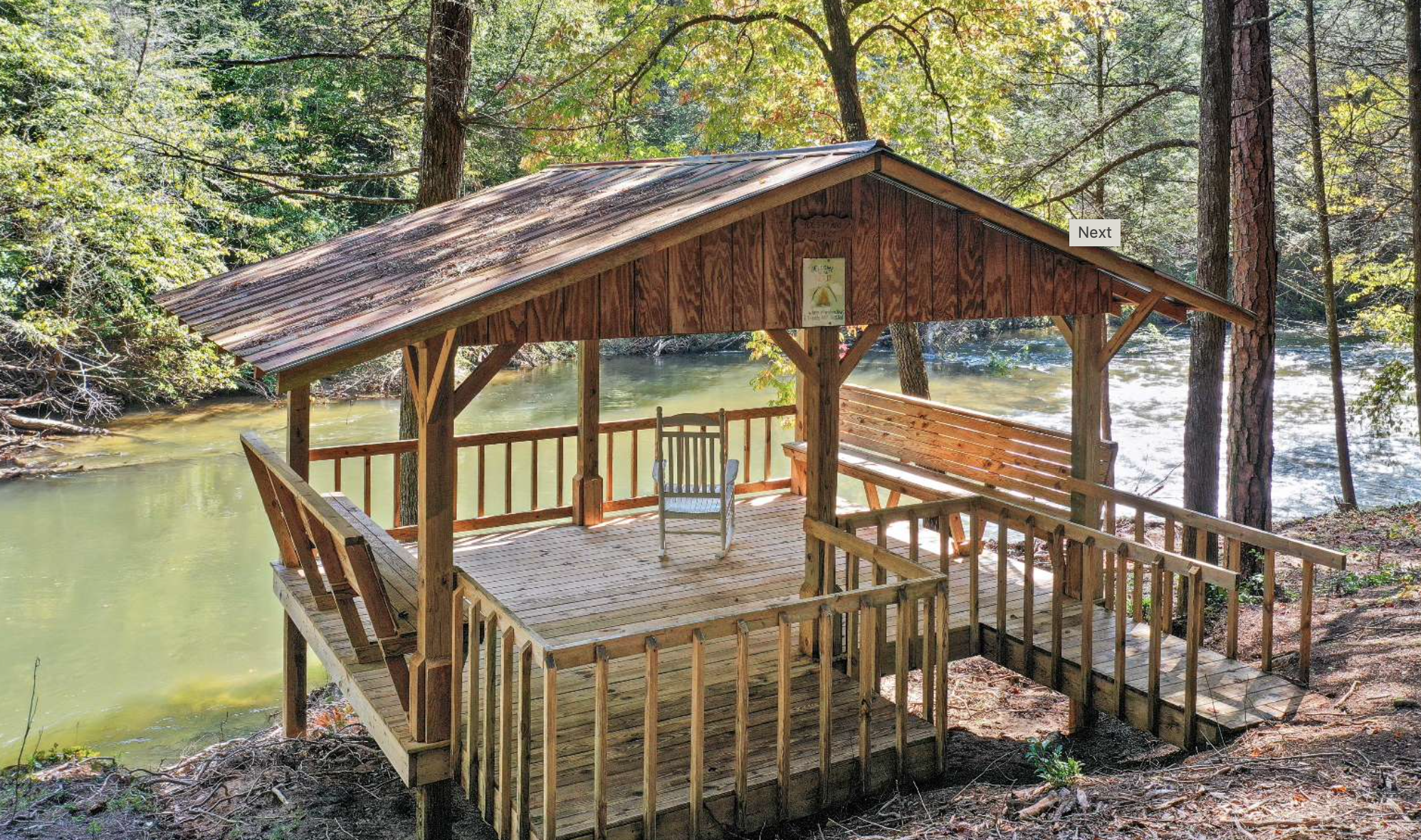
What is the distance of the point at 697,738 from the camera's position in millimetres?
4059

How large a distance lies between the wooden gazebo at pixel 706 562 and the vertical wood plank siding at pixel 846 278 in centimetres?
1

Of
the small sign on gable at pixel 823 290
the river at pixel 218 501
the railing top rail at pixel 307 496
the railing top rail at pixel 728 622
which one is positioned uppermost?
the small sign on gable at pixel 823 290

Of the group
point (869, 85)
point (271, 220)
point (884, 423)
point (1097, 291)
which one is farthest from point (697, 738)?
point (271, 220)

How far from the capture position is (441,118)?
887 centimetres

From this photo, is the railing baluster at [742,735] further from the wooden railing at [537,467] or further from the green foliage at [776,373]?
the green foliage at [776,373]

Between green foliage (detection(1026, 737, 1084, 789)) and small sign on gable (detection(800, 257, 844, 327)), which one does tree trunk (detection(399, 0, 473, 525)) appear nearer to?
small sign on gable (detection(800, 257, 844, 327))

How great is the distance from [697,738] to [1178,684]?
2350mm

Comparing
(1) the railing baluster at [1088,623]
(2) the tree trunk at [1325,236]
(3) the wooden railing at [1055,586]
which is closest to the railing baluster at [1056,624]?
(3) the wooden railing at [1055,586]

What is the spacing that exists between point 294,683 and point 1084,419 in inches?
197

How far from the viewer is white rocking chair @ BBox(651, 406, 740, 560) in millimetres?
7258

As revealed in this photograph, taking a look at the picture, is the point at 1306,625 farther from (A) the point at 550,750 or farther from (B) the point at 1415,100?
(B) the point at 1415,100

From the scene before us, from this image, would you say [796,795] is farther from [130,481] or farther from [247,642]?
[130,481]

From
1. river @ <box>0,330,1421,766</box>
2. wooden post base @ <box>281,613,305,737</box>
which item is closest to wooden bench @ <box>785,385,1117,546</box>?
wooden post base @ <box>281,613,305,737</box>

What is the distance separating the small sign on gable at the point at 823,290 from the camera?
16.9ft
